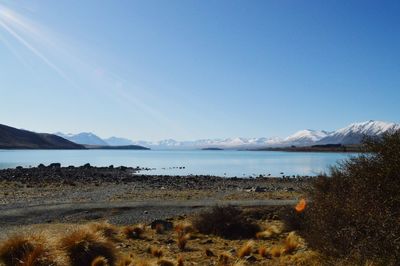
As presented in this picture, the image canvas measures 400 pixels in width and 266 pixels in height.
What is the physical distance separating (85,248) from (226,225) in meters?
6.72

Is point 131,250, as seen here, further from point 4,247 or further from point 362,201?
point 362,201

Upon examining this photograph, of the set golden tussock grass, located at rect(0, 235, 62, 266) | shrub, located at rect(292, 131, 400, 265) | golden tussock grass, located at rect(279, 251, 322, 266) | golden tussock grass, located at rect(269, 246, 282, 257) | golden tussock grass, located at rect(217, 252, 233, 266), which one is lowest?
golden tussock grass, located at rect(217, 252, 233, 266)

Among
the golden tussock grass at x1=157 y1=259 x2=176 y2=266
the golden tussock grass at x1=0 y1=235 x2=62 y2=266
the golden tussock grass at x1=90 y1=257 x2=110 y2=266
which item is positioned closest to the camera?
the golden tussock grass at x1=0 y1=235 x2=62 y2=266

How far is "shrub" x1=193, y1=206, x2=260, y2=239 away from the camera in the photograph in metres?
15.2

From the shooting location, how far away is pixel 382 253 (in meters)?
7.57

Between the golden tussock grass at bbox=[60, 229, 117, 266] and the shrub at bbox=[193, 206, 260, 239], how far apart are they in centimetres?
576

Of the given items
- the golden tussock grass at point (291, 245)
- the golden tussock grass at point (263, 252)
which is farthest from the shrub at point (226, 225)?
the golden tussock grass at point (263, 252)

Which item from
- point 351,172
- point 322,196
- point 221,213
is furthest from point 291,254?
point 221,213

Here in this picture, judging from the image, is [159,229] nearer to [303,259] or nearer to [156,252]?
[156,252]

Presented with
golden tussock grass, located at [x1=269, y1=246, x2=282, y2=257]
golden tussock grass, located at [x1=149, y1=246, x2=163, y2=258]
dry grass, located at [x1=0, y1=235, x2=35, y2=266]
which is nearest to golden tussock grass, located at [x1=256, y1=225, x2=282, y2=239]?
golden tussock grass, located at [x1=269, y1=246, x2=282, y2=257]

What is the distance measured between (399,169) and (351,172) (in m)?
1.63

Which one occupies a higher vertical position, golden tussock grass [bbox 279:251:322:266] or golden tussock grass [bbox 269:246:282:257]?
golden tussock grass [bbox 279:251:322:266]

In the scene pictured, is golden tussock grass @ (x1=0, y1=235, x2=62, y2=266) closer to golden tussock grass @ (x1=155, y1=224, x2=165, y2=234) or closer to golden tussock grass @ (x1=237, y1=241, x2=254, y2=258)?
golden tussock grass @ (x1=237, y1=241, x2=254, y2=258)

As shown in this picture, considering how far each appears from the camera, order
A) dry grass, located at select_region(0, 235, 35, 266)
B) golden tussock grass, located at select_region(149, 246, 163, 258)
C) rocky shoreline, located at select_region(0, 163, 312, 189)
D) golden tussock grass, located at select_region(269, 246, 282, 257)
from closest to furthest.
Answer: dry grass, located at select_region(0, 235, 35, 266) → golden tussock grass, located at select_region(269, 246, 282, 257) → golden tussock grass, located at select_region(149, 246, 163, 258) → rocky shoreline, located at select_region(0, 163, 312, 189)
